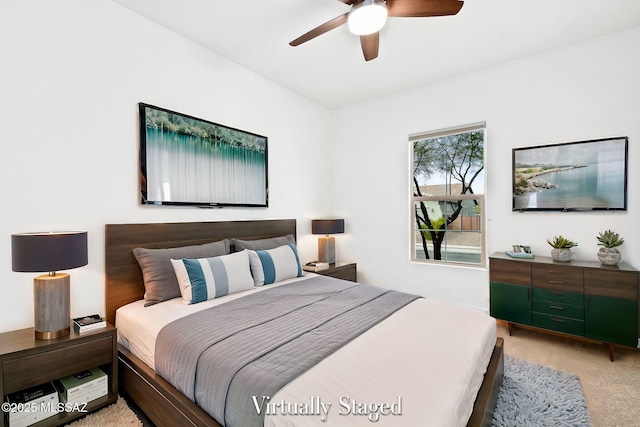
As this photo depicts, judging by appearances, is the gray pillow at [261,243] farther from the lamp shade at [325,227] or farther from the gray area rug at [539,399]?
the gray area rug at [539,399]

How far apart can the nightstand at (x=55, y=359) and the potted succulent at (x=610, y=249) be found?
3.98 metres

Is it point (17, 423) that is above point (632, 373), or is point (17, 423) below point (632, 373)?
above

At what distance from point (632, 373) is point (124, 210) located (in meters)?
4.24

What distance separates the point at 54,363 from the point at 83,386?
0.23m

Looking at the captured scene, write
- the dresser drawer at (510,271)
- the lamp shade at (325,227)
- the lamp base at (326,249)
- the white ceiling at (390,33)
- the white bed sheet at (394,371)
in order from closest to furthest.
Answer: the white bed sheet at (394,371), the white ceiling at (390,33), the dresser drawer at (510,271), the lamp shade at (325,227), the lamp base at (326,249)

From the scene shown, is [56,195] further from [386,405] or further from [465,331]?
[465,331]

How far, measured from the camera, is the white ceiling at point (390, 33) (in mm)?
2299

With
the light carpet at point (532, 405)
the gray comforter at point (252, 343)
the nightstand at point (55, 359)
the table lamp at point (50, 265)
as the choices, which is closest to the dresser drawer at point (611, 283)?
the light carpet at point (532, 405)

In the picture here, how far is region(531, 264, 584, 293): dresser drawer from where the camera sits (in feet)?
8.46

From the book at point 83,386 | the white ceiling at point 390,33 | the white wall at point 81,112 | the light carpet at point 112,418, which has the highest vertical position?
the white ceiling at point 390,33

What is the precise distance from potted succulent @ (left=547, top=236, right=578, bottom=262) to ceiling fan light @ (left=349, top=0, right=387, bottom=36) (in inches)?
103

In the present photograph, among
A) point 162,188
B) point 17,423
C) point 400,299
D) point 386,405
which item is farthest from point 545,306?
point 17,423

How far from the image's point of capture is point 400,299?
7.52ft

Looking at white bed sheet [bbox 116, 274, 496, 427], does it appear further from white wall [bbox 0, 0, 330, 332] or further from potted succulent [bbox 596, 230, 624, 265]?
potted succulent [bbox 596, 230, 624, 265]
